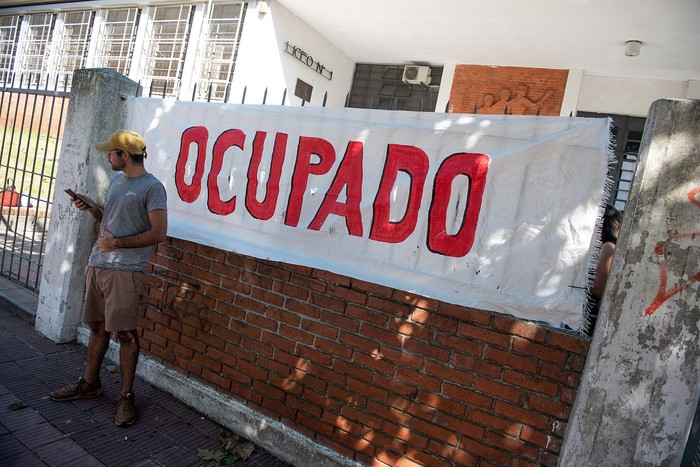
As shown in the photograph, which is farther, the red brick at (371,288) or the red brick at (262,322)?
the red brick at (262,322)

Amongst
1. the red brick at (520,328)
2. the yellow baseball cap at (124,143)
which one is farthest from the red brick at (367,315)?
the yellow baseball cap at (124,143)

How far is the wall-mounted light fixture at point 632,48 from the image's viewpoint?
8664 millimetres

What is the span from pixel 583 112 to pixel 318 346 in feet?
33.9

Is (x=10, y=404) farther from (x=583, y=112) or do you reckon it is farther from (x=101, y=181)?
(x=583, y=112)

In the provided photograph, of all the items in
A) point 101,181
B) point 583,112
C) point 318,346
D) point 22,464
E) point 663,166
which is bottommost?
point 22,464

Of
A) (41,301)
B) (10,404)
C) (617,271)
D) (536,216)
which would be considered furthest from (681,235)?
Answer: (41,301)

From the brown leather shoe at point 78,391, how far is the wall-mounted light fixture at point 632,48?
1005 centimetres

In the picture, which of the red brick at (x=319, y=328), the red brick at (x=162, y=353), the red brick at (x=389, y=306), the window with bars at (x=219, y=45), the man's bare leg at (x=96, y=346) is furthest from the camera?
the window with bars at (x=219, y=45)

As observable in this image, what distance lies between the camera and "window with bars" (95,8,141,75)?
1231 centimetres

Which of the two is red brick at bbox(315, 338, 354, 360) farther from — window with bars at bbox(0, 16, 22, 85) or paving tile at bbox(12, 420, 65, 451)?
window with bars at bbox(0, 16, 22, 85)

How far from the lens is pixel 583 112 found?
10875 mm

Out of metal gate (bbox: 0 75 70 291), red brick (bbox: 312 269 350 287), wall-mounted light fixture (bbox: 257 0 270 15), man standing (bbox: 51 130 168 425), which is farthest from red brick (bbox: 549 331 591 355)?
wall-mounted light fixture (bbox: 257 0 270 15)

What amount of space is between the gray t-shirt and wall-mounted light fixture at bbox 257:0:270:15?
8381 mm

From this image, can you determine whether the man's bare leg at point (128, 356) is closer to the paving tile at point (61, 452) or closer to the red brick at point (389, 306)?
the paving tile at point (61, 452)
